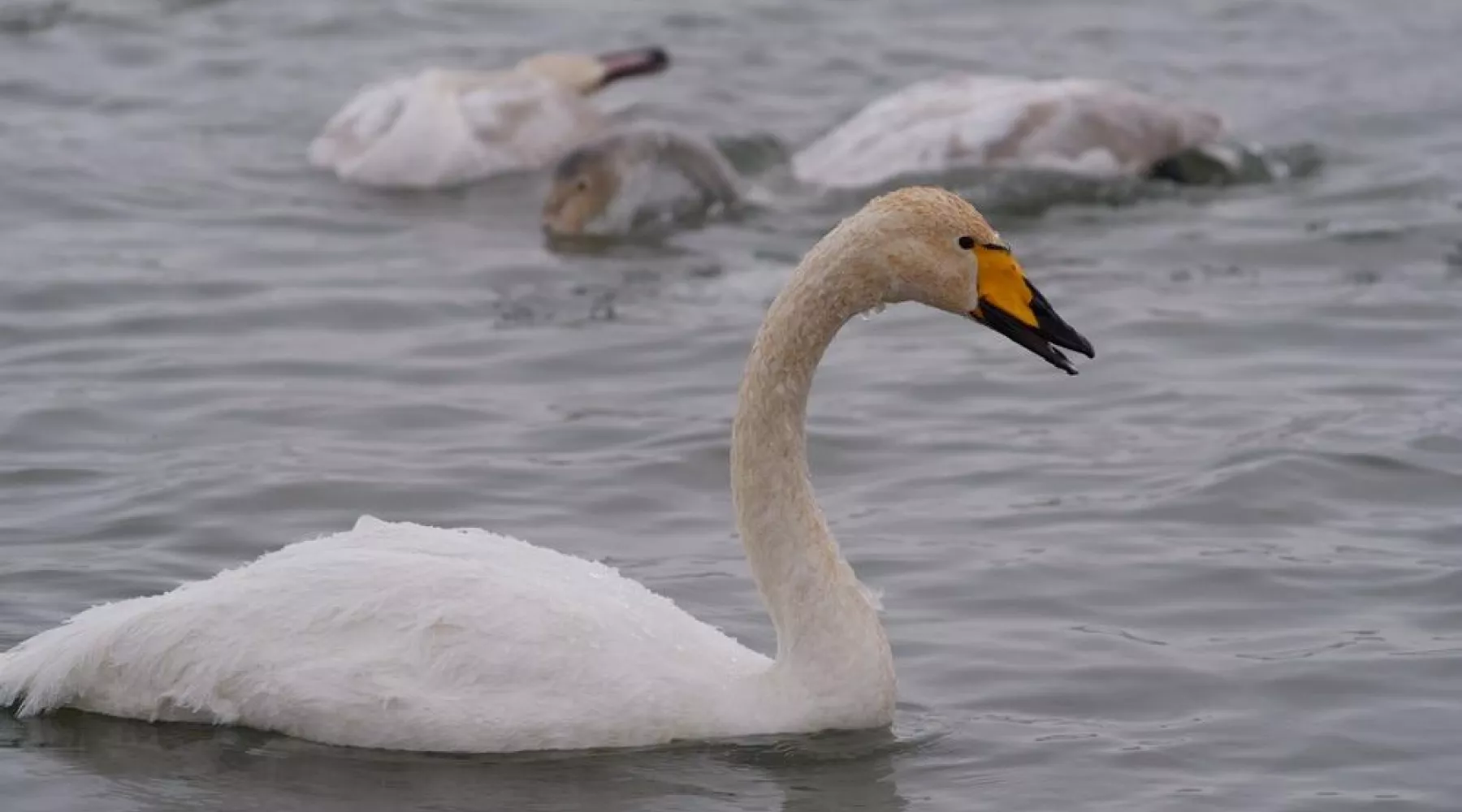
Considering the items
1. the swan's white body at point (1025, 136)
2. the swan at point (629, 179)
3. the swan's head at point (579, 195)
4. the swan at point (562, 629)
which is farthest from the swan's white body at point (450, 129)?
the swan at point (562, 629)

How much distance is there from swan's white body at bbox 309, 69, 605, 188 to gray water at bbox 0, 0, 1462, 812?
272mm

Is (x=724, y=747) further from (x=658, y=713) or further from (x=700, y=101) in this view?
(x=700, y=101)

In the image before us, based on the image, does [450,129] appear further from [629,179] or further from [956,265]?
[956,265]

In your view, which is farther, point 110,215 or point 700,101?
point 700,101

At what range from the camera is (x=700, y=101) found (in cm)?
1659

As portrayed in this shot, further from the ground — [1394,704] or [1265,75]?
[1265,75]

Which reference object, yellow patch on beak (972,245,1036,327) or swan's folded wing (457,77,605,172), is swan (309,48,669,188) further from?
yellow patch on beak (972,245,1036,327)

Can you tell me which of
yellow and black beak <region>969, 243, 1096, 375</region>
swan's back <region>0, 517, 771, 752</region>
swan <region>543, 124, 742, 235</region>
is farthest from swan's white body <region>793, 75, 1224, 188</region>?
swan's back <region>0, 517, 771, 752</region>

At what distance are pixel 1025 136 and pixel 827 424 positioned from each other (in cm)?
426

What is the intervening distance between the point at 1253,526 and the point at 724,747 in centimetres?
270

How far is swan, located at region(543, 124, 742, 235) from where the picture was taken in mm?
13430

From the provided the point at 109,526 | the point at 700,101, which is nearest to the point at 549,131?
the point at 700,101

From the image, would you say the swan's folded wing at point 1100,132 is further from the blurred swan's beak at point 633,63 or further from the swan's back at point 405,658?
the swan's back at point 405,658

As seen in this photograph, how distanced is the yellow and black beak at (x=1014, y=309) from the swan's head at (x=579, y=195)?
6.91m
